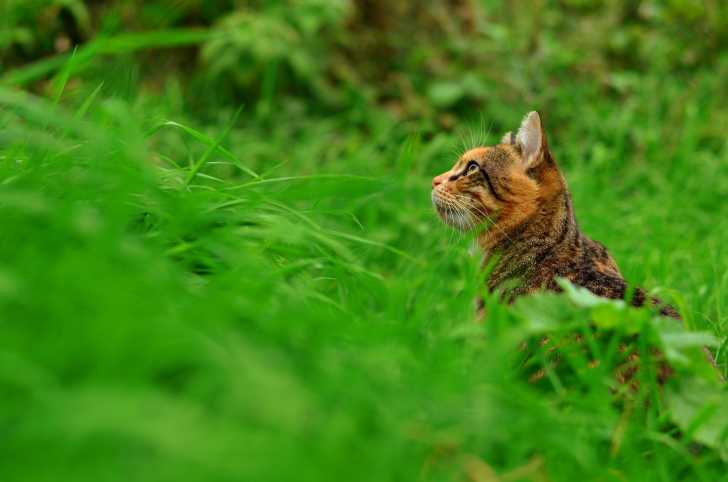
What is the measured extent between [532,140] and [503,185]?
192 mm

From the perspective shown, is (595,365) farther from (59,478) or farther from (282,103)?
(282,103)

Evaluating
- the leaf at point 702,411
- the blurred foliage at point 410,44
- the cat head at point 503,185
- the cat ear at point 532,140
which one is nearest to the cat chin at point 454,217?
the cat head at point 503,185

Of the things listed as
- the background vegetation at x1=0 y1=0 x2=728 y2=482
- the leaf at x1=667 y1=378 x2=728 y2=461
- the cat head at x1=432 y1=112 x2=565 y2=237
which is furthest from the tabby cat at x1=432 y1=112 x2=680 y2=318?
the leaf at x1=667 y1=378 x2=728 y2=461

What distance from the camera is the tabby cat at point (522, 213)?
9.22 feet

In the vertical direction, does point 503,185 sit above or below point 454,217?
above

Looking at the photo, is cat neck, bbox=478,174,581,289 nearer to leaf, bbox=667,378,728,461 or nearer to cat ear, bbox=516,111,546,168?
cat ear, bbox=516,111,546,168

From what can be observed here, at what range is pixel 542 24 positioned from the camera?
6.06 metres

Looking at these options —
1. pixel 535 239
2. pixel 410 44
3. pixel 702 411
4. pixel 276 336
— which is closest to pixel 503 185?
pixel 535 239

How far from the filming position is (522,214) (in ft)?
10.0

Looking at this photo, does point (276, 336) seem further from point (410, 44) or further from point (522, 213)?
point (410, 44)

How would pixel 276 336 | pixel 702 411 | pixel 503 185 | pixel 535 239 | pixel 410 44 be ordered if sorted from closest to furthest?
pixel 276 336, pixel 702 411, pixel 535 239, pixel 503 185, pixel 410 44

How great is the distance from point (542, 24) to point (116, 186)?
471 centimetres

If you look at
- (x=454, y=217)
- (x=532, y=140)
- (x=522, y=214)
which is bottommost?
(x=454, y=217)

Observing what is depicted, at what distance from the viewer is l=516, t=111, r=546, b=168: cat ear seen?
307 cm
